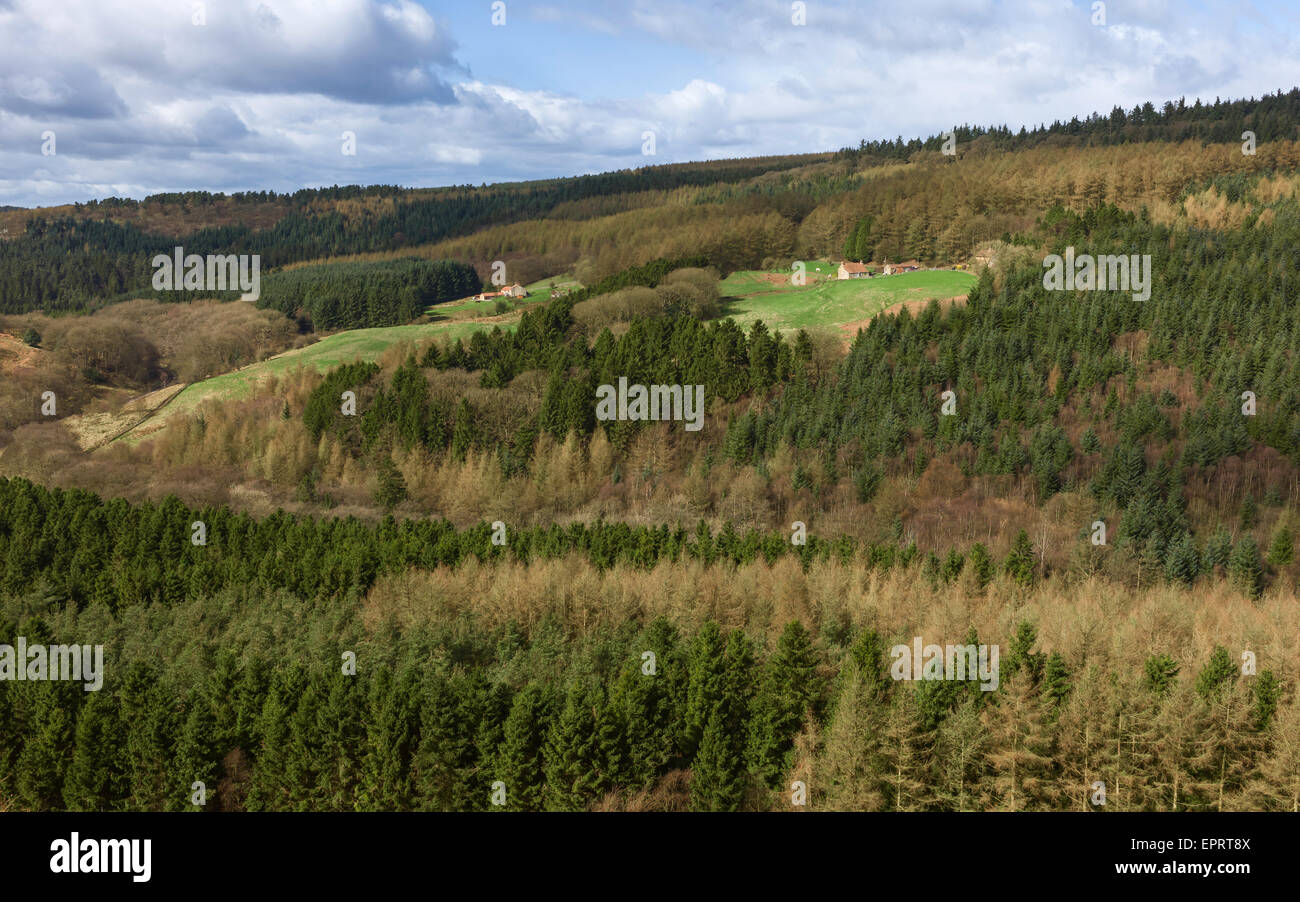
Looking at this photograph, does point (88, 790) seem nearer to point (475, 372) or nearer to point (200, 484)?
point (200, 484)

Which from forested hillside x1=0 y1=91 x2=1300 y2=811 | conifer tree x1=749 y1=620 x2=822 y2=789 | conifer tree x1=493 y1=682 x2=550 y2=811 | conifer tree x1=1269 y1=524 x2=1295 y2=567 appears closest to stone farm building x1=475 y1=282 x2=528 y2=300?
forested hillside x1=0 y1=91 x2=1300 y2=811

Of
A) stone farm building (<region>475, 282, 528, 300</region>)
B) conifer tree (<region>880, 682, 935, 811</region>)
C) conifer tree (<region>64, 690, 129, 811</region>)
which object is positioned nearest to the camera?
conifer tree (<region>880, 682, 935, 811</region>)

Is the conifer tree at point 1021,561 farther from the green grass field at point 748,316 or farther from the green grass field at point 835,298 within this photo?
the green grass field at point 835,298

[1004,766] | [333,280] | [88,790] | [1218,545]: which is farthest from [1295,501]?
[333,280]

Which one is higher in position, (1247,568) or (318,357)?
(318,357)

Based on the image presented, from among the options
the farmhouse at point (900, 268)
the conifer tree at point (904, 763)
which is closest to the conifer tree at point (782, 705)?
the conifer tree at point (904, 763)

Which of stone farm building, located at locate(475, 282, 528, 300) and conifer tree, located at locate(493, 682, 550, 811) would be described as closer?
conifer tree, located at locate(493, 682, 550, 811)

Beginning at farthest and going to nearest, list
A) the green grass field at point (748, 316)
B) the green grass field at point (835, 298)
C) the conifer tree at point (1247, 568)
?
the green grass field at point (835, 298) → the green grass field at point (748, 316) → the conifer tree at point (1247, 568)

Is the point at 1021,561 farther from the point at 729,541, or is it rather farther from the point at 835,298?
the point at 835,298

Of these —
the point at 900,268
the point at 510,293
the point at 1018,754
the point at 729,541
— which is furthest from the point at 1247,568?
the point at 510,293

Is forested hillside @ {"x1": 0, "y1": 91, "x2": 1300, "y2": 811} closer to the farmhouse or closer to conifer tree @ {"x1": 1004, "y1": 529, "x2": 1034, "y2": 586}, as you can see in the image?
conifer tree @ {"x1": 1004, "y1": 529, "x2": 1034, "y2": 586}
